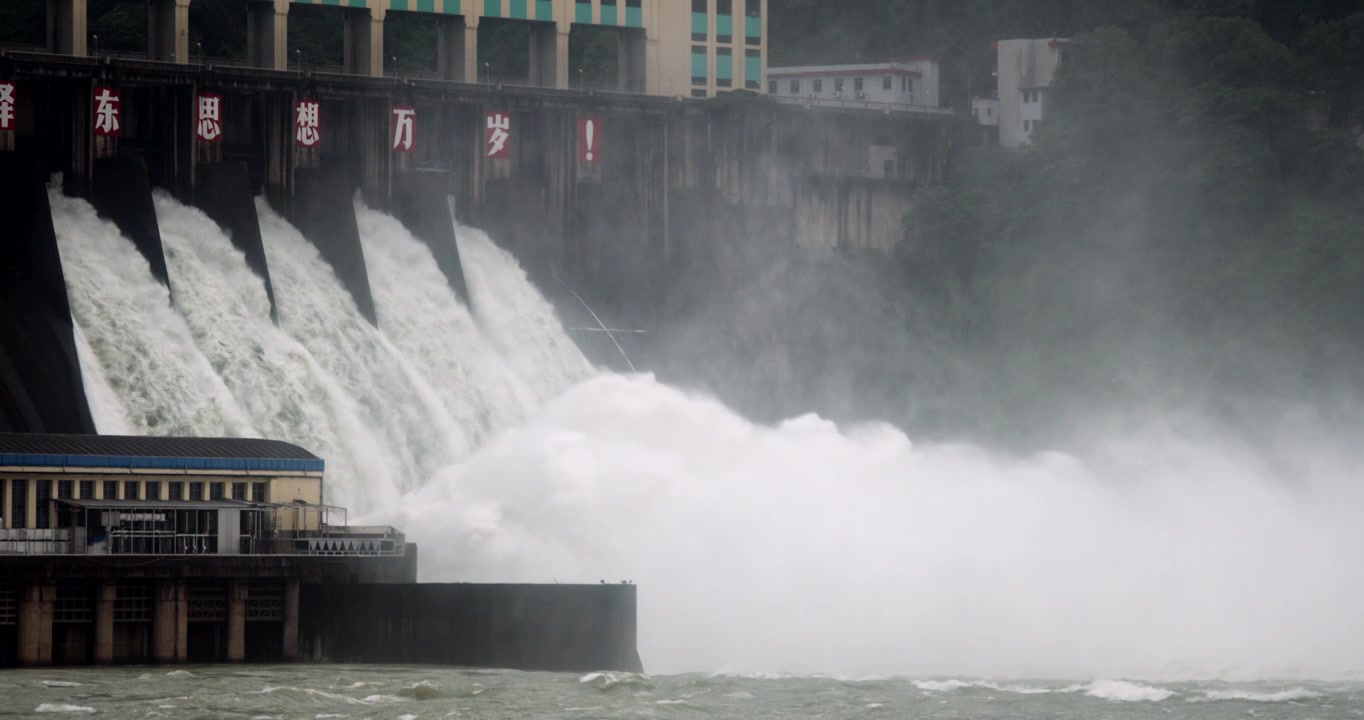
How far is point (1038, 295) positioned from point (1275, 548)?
89.9 ft

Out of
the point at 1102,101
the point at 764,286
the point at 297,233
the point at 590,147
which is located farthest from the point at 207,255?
the point at 1102,101

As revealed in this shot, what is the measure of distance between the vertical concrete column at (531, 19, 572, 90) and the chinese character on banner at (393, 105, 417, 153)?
23.2ft

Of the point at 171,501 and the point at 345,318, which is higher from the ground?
the point at 345,318

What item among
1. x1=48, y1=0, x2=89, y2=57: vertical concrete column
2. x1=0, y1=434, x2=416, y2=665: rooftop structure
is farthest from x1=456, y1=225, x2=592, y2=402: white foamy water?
x1=0, y1=434, x2=416, y2=665: rooftop structure

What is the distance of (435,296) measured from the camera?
250 ft

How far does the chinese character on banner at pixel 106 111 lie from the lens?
72625 millimetres

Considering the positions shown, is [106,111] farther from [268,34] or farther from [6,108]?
[268,34]

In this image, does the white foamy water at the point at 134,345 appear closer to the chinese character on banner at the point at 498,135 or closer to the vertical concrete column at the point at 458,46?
the chinese character on banner at the point at 498,135

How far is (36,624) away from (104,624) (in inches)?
54.5

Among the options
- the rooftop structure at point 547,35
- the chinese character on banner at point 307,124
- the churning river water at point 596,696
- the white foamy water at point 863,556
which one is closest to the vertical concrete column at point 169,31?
the rooftop structure at point 547,35

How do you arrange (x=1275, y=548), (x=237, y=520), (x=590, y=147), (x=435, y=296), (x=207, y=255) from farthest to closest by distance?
(x=590, y=147), (x=435, y=296), (x=207, y=255), (x=1275, y=548), (x=237, y=520)

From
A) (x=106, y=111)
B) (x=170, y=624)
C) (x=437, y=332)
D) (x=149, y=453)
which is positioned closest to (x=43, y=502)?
(x=149, y=453)

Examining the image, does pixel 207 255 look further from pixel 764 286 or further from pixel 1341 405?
pixel 1341 405

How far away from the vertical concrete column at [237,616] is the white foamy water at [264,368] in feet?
41.0
